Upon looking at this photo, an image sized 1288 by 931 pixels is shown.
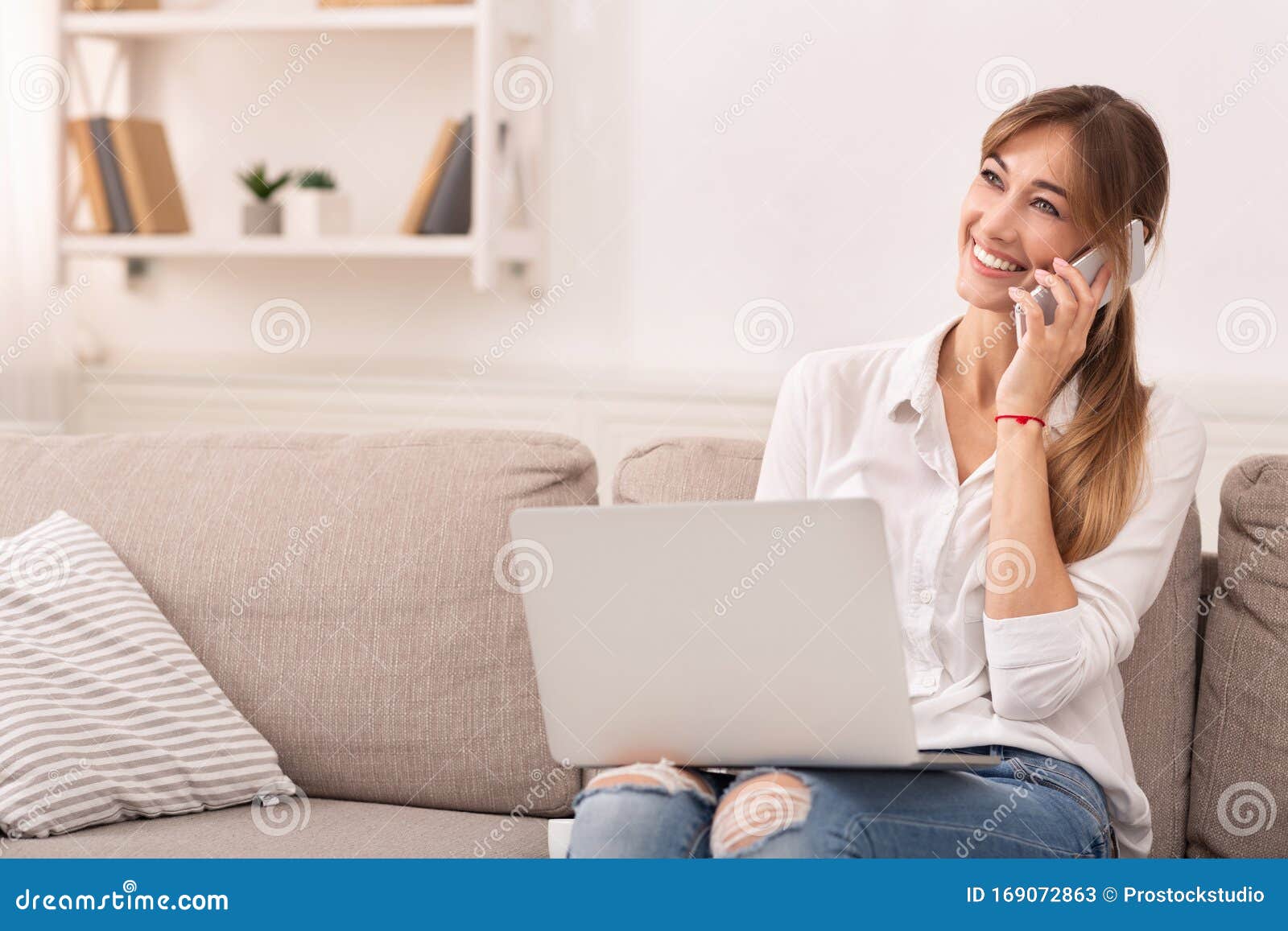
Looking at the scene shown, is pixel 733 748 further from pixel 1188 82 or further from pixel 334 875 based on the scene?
pixel 1188 82

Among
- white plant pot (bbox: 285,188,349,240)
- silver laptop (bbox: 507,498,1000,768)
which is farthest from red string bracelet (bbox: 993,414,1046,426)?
white plant pot (bbox: 285,188,349,240)

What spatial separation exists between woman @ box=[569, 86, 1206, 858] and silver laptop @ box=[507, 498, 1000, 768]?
6cm

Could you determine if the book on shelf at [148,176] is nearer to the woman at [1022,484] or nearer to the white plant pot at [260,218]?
the white plant pot at [260,218]

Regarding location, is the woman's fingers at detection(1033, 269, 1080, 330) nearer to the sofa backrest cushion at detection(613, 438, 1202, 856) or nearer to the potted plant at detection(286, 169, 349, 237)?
the sofa backrest cushion at detection(613, 438, 1202, 856)

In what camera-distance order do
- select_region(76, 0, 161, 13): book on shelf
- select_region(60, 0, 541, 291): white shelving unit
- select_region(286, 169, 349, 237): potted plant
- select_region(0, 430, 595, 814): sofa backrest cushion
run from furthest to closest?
1. select_region(76, 0, 161, 13): book on shelf
2. select_region(286, 169, 349, 237): potted plant
3. select_region(60, 0, 541, 291): white shelving unit
4. select_region(0, 430, 595, 814): sofa backrest cushion

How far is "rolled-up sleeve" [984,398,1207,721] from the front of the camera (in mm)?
1320

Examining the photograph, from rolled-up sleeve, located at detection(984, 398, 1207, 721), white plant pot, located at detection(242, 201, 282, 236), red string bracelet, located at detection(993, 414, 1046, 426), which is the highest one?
white plant pot, located at detection(242, 201, 282, 236)

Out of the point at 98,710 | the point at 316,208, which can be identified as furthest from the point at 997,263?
the point at 316,208

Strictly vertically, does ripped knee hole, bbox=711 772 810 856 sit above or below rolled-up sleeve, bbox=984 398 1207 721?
below

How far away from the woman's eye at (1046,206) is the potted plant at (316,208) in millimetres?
1755

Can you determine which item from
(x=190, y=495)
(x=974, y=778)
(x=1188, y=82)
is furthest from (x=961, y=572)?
(x=1188, y=82)

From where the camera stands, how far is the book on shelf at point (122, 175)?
2885mm

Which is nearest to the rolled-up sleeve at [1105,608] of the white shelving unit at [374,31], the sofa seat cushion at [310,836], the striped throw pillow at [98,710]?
the sofa seat cushion at [310,836]

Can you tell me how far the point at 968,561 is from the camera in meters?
1.43
